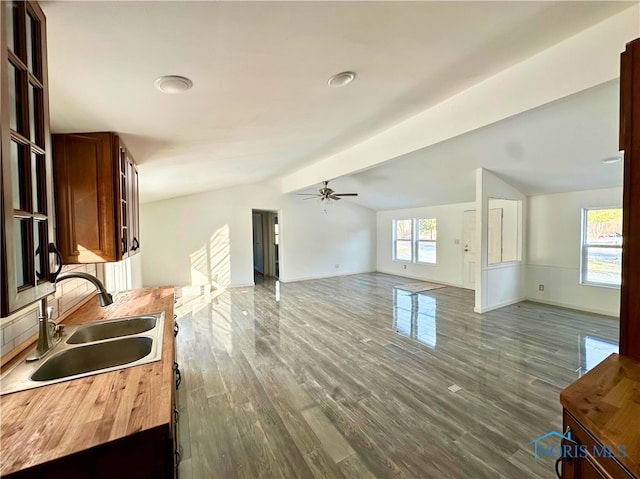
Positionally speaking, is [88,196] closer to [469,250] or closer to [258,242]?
[469,250]

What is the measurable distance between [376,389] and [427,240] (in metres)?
5.92

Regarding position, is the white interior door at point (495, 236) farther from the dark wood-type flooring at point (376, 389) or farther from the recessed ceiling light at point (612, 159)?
Result: the recessed ceiling light at point (612, 159)

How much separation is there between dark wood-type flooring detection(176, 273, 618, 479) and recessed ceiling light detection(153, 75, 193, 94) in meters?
2.27

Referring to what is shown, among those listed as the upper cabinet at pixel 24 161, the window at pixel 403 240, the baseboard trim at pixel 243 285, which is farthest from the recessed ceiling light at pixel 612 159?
the baseboard trim at pixel 243 285

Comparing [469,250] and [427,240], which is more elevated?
[427,240]

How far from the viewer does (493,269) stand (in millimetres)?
4992

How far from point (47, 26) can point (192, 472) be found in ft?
7.59

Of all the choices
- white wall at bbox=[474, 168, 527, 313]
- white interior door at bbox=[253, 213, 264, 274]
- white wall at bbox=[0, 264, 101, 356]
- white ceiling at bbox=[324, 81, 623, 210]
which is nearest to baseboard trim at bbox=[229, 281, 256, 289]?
white interior door at bbox=[253, 213, 264, 274]

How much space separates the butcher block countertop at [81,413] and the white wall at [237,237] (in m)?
6.02

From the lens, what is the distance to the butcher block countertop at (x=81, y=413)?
83cm

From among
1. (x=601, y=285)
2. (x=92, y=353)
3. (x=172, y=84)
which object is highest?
(x=172, y=84)

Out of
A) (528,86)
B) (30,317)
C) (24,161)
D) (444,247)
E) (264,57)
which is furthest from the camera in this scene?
(444,247)

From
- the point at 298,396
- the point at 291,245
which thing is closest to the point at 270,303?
the point at 291,245

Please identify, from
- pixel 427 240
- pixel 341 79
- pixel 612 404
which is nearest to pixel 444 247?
pixel 427 240
